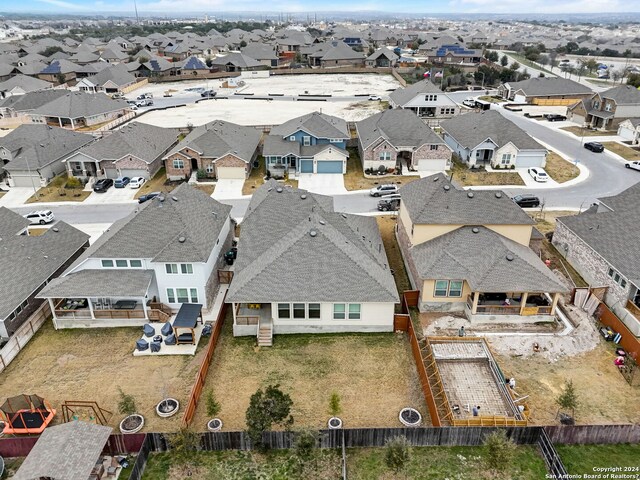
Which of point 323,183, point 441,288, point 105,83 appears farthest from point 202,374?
point 105,83

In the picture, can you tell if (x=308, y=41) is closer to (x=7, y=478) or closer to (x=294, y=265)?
(x=294, y=265)

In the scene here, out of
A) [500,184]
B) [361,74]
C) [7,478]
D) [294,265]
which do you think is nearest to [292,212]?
[294,265]

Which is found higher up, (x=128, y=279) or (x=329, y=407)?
(x=128, y=279)

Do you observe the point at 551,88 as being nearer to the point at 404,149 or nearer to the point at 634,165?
the point at 634,165

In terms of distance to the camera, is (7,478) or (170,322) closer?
(7,478)

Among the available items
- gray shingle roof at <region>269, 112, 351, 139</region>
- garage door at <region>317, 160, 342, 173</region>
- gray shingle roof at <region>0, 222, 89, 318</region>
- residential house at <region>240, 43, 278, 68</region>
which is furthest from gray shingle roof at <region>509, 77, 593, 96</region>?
gray shingle roof at <region>0, 222, 89, 318</region>

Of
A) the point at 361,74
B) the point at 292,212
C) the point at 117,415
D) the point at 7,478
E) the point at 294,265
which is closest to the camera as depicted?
the point at 7,478

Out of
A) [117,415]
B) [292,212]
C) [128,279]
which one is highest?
[292,212]
